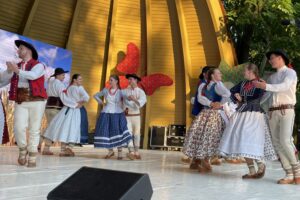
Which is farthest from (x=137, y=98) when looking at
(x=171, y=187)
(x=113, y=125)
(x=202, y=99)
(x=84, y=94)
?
(x=171, y=187)

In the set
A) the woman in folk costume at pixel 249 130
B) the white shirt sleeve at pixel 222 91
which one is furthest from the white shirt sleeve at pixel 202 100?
the woman in folk costume at pixel 249 130

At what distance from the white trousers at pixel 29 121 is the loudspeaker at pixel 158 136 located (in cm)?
758

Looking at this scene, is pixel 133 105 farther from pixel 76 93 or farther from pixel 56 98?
pixel 56 98

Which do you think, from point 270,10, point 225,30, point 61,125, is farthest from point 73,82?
point 270,10

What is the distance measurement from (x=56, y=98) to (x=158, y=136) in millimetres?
5406

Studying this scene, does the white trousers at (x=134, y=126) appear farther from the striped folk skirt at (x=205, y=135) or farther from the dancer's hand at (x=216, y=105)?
the dancer's hand at (x=216, y=105)

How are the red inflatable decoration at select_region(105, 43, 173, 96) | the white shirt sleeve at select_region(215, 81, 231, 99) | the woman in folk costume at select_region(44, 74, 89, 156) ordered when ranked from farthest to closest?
the red inflatable decoration at select_region(105, 43, 173, 96), the woman in folk costume at select_region(44, 74, 89, 156), the white shirt sleeve at select_region(215, 81, 231, 99)

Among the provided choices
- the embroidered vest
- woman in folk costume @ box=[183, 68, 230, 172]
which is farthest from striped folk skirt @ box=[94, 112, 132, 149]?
the embroidered vest

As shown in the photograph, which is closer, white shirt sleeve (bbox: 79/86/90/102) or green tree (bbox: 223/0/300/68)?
white shirt sleeve (bbox: 79/86/90/102)

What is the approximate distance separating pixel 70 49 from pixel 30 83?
6.70 m

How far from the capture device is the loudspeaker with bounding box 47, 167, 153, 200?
175 cm

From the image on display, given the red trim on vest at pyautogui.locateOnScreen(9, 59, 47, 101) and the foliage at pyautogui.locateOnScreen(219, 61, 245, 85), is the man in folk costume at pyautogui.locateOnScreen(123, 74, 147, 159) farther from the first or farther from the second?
the foliage at pyautogui.locateOnScreen(219, 61, 245, 85)

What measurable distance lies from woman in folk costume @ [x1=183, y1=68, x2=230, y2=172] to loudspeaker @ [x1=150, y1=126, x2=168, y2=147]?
6.71 metres

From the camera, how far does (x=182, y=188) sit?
3811 mm
